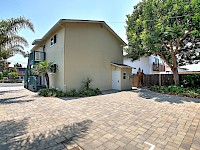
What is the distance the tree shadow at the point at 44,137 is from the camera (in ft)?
12.4

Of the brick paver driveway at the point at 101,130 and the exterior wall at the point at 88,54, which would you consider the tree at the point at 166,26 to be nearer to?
the exterior wall at the point at 88,54

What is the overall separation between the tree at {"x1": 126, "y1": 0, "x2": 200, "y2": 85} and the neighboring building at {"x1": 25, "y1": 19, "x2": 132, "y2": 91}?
2.37 meters

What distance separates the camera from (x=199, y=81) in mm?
15992

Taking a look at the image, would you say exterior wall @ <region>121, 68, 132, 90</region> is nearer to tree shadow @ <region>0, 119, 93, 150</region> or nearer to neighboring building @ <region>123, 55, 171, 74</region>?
neighboring building @ <region>123, 55, 171, 74</region>

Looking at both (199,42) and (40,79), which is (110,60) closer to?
(199,42)

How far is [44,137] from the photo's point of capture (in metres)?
4.25

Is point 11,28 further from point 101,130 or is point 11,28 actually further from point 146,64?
point 146,64

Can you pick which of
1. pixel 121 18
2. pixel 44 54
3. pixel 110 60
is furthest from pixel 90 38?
pixel 44 54

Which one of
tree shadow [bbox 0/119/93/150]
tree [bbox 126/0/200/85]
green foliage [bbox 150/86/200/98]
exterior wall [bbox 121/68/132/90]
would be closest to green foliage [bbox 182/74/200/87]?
tree [bbox 126/0/200/85]

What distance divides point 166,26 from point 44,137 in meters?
11.5

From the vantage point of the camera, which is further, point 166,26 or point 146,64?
point 146,64

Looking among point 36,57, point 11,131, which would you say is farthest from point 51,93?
point 36,57

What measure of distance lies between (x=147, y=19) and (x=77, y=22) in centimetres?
644

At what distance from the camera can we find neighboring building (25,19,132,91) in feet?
42.0
